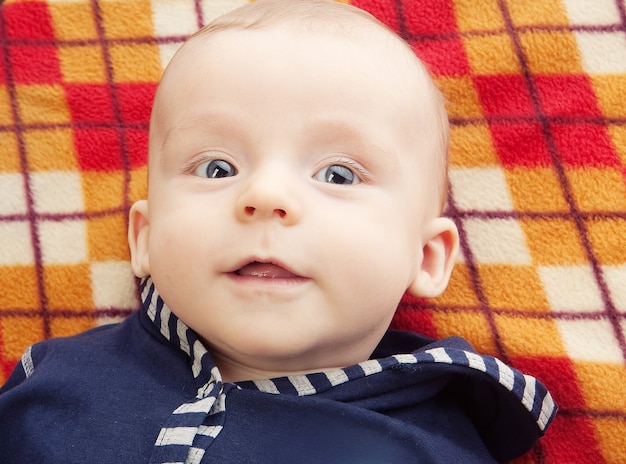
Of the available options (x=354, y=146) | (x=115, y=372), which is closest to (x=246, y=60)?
(x=354, y=146)

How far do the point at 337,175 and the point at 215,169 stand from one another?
0.15 metres

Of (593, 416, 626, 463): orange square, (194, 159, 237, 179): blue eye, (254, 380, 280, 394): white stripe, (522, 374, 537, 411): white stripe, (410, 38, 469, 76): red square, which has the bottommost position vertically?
(593, 416, 626, 463): orange square

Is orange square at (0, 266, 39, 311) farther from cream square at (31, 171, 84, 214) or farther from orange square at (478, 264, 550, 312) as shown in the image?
orange square at (478, 264, 550, 312)

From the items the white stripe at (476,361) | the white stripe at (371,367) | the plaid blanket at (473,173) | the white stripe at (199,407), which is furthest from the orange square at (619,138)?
the white stripe at (199,407)

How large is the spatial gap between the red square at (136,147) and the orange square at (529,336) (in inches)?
24.5

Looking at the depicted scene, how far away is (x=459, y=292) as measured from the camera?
1376 mm

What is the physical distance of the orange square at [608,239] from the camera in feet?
4.41

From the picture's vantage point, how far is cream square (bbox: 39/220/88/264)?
1428 millimetres

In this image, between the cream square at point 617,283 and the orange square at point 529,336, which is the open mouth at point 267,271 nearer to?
the orange square at point 529,336

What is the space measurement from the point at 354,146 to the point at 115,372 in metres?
0.43

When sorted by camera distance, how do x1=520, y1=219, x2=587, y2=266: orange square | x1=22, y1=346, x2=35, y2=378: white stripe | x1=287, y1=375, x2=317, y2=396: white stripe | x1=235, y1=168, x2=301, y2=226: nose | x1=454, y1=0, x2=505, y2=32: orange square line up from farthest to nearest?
1. x1=454, y1=0, x2=505, y2=32: orange square
2. x1=520, y1=219, x2=587, y2=266: orange square
3. x1=22, y1=346, x2=35, y2=378: white stripe
4. x1=287, y1=375, x2=317, y2=396: white stripe
5. x1=235, y1=168, x2=301, y2=226: nose

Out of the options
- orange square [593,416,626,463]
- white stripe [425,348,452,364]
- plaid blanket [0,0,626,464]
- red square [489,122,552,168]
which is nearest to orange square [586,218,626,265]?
plaid blanket [0,0,626,464]

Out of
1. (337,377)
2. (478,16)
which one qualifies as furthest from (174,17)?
(337,377)

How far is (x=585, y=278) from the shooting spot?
52.9 inches
